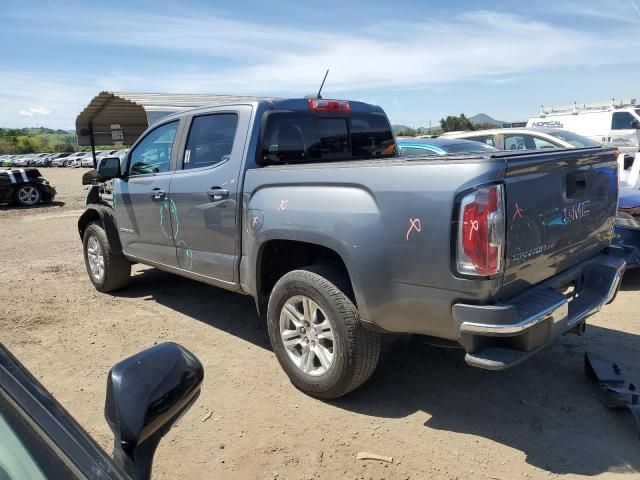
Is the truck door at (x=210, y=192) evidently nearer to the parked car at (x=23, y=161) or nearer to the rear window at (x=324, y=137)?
the rear window at (x=324, y=137)

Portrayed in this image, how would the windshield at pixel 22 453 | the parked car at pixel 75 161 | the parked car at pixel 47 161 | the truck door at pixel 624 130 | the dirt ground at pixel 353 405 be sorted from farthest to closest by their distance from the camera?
1. the parked car at pixel 47 161
2. the parked car at pixel 75 161
3. the truck door at pixel 624 130
4. the dirt ground at pixel 353 405
5. the windshield at pixel 22 453

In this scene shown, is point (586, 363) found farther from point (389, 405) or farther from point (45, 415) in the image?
point (45, 415)

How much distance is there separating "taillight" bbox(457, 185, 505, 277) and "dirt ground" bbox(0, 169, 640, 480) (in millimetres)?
1128

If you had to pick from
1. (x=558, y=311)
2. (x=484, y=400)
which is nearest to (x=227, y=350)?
(x=484, y=400)

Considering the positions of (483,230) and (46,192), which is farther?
(46,192)

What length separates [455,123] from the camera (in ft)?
137

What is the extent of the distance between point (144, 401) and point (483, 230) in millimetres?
1782

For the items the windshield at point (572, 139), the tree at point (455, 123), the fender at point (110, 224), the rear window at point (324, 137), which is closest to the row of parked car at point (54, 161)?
the tree at point (455, 123)

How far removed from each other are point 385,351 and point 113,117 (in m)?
10.7

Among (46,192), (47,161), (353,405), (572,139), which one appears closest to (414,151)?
(572,139)

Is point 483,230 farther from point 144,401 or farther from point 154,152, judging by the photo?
point 154,152

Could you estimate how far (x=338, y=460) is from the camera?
9.50ft

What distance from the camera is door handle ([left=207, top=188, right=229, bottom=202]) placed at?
12.9 ft

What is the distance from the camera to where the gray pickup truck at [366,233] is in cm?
262
